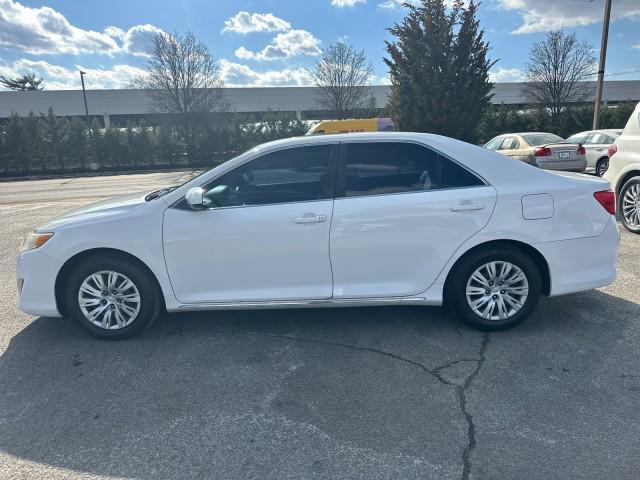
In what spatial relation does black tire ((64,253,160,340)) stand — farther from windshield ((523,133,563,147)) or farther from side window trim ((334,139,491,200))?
windshield ((523,133,563,147))

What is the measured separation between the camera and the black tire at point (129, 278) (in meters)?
3.90

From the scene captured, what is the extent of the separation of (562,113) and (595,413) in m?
33.4

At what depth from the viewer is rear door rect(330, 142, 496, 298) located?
150 inches

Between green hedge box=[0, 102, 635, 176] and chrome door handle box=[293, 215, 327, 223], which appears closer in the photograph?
chrome door handle box=[293, 215, 327, 223]

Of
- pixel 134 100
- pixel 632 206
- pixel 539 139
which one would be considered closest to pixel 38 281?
pixel 632 206

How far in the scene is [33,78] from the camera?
62.3 metres

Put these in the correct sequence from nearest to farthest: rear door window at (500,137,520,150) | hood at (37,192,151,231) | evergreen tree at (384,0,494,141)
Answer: hood at (37,192,151,231), rear door window at (500,137,520,150), evergreen tree at (384,0,494,141)

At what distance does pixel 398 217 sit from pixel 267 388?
5.37 ft

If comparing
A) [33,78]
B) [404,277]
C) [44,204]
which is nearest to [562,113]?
[44,204]

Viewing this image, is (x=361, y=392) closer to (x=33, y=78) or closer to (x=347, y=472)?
(x=347, y=472)

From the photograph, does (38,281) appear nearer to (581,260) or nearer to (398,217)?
(398,217)

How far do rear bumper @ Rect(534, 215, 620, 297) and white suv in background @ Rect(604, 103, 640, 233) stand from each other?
12.7 feet

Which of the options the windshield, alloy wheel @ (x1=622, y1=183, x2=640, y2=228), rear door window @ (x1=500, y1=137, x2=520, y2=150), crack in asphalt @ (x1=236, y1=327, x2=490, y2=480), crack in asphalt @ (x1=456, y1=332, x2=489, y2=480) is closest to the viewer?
crack in asphalt @ (x1=456, y1=332, x2=489, y2=480)

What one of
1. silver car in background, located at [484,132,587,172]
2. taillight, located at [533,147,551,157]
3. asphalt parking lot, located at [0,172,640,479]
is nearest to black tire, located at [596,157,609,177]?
silver car in background, located at [484,132,587,172]
